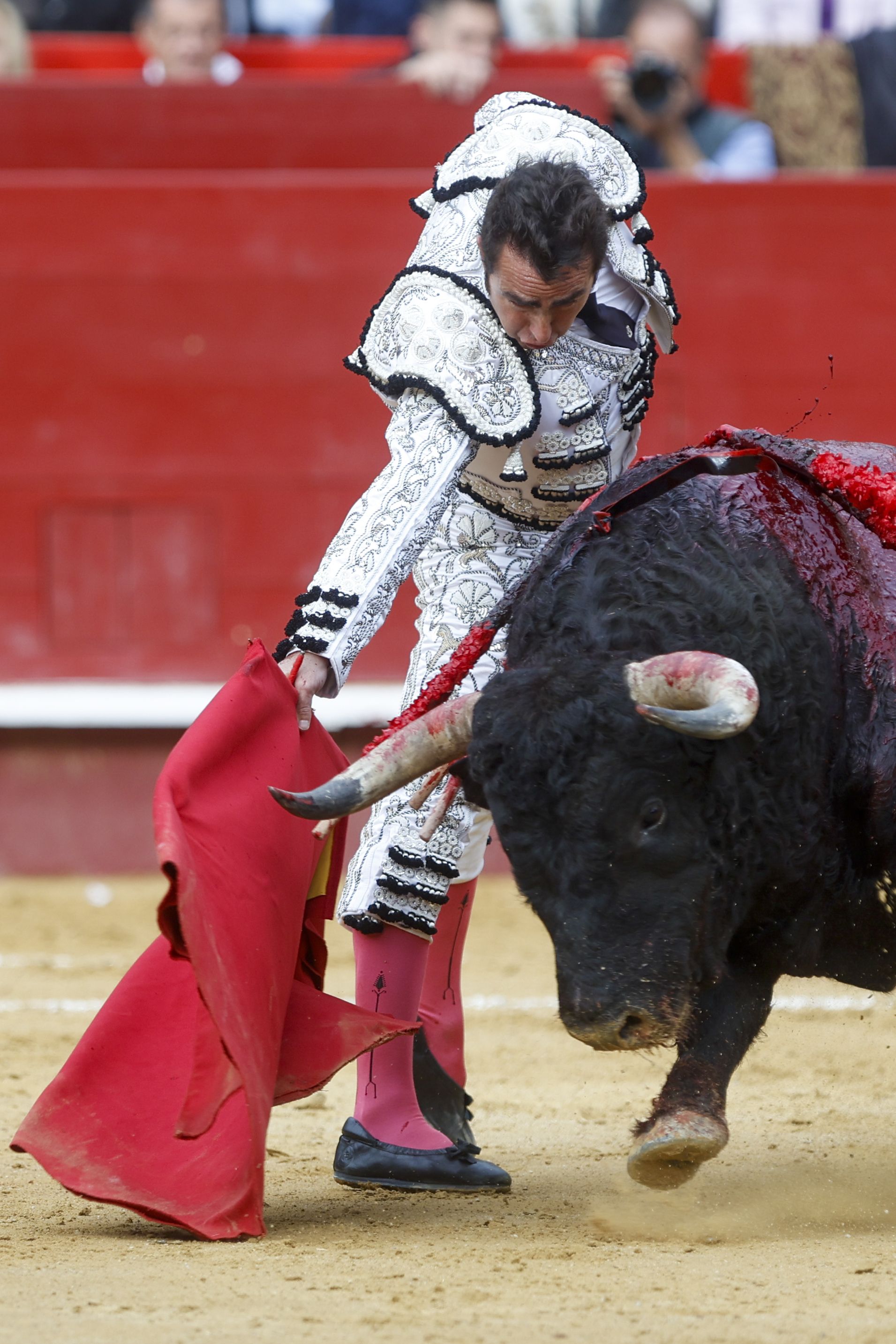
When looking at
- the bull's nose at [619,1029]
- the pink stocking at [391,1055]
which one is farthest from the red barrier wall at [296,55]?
the bull's nose at [619,1029]

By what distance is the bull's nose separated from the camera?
229 centimetres

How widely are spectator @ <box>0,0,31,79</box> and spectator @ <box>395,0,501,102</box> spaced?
133 cm

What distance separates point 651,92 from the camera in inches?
233

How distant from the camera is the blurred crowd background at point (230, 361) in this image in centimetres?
611

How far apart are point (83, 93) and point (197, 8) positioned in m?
0.48

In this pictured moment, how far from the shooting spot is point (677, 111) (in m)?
6.07

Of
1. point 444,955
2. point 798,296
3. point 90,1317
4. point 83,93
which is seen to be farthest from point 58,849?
point 90,1317

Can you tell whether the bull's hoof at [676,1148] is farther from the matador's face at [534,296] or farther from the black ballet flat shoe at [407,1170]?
the matador's face at [534,296]

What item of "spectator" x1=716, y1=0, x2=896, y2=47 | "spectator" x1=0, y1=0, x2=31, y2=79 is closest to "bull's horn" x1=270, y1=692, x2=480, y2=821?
"spectator" x1=0, y1=0, x2=31, y2=79

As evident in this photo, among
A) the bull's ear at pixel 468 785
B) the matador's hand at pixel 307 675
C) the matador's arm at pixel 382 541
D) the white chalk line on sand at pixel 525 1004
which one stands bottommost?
the white chalk line on sand at pixel 525 1004

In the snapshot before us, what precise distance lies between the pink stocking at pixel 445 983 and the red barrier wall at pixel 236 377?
3.07 m

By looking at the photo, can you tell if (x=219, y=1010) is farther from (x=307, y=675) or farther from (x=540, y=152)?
(x=540, y=152)

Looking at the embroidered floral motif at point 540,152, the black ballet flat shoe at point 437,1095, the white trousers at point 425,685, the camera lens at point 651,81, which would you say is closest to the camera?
the embroidered floral motif at point 540,152

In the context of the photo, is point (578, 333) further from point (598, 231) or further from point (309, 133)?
point (309, 133)
